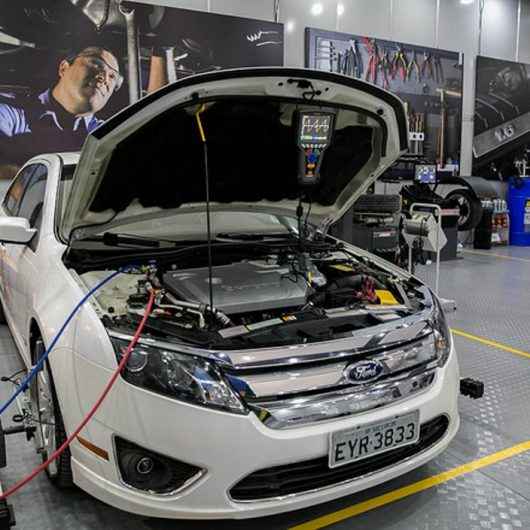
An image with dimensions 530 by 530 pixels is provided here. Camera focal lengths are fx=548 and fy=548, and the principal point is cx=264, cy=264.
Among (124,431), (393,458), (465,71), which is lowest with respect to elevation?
(393,458)

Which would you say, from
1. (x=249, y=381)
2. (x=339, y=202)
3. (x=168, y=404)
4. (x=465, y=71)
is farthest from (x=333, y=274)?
(x=465, y=71)

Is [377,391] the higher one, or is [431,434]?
[377,391]

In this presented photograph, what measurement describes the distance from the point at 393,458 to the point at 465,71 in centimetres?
860

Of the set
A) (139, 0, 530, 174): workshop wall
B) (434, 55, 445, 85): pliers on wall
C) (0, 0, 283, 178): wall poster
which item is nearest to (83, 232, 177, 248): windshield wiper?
(0, 0, 283, 178): wall poster

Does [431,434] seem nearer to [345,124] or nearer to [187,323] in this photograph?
[187,323]

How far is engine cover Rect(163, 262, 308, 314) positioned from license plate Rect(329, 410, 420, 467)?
24.0 inches

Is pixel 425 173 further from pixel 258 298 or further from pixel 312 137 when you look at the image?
pixel 258 298

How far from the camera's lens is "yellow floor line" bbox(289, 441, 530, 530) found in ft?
6.08

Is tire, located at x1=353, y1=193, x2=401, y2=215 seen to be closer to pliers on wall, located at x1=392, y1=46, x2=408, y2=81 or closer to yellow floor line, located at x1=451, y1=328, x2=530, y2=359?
yellow floor line, located at x1=451, y1=328, x2=530, y2=359

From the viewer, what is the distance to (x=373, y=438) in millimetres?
1652

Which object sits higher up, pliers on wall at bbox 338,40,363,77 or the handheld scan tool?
pliers on wall at bbox 338,40,363,77

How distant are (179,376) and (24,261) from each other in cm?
127

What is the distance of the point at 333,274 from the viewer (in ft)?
8.18

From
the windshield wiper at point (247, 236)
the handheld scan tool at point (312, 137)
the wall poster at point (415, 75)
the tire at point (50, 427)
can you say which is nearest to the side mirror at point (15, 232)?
the tire at point (50, 427)
